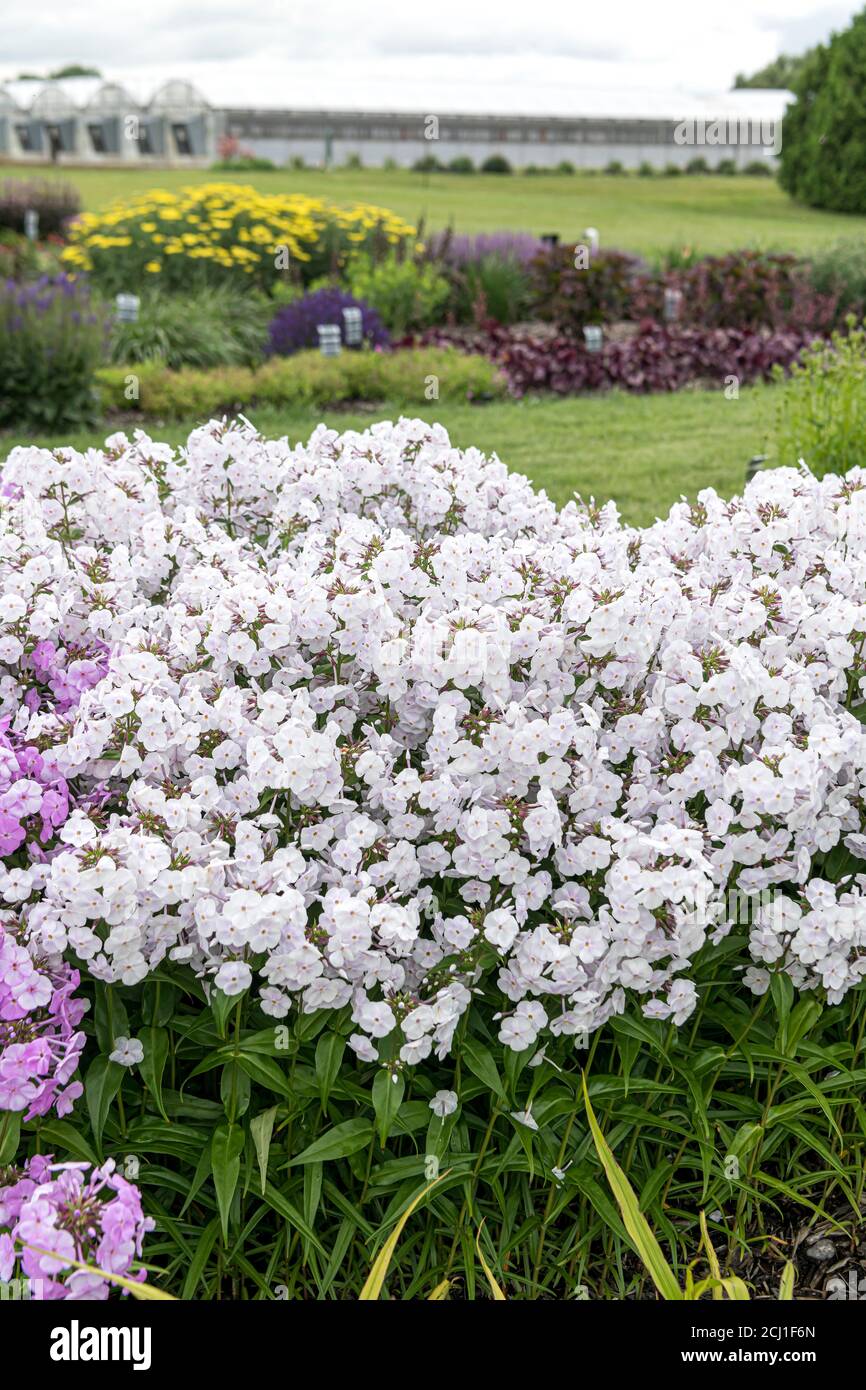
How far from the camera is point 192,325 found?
11445 millimetres

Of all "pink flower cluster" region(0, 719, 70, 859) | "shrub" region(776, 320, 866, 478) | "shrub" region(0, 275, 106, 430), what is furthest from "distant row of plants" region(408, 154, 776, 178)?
"pink flower cluster" region(0, 719, 70, 859)

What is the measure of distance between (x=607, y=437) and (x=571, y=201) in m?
27.6

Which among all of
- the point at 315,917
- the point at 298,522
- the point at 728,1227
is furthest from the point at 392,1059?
the point at 298,522

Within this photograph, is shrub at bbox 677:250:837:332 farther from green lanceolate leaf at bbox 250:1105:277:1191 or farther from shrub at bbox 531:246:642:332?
green lanceolate leaf at bbox 250:1105:277:1191

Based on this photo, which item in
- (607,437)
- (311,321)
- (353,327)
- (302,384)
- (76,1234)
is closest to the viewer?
(76,1234)

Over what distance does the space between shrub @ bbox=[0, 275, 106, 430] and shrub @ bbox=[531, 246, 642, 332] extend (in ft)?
13.4

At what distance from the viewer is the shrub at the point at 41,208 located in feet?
65.5

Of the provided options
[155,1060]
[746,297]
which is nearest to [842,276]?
[746,297]

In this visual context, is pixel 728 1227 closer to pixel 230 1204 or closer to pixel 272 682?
pixel 230 1204

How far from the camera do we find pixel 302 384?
9578 mm

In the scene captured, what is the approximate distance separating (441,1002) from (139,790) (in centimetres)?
69

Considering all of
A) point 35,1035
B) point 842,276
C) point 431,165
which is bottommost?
point 35,1035

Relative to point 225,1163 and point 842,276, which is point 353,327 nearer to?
point 842,276
